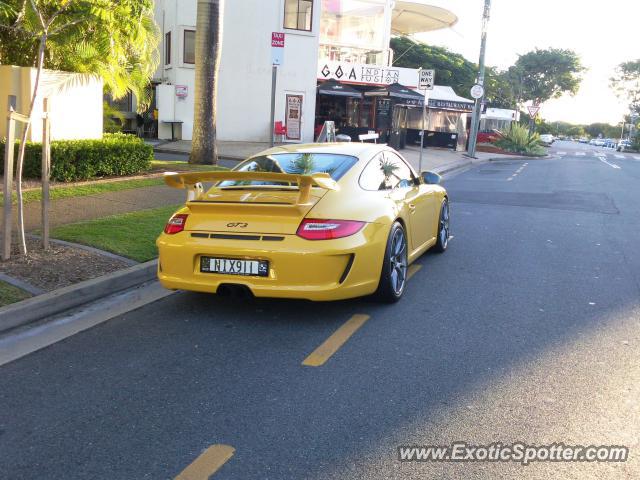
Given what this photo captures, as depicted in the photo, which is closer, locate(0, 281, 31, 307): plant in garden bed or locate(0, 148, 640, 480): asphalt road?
locate(0, 148, 640, 480): asphalt road

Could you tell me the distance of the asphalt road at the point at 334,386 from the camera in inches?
124

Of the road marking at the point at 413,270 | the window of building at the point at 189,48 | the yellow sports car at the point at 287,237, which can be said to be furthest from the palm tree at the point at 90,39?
the window of building at the point at 189,48

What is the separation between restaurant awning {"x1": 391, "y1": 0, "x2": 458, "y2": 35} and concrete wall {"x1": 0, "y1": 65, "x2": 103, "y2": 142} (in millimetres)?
25917

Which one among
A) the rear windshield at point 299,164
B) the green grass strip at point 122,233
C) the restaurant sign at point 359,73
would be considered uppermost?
the restaurant sign at point 359,73

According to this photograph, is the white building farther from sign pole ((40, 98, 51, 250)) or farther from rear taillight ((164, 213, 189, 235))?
rear taillight ((164, 213, 189, 235))

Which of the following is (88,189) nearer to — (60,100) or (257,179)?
(60,100)

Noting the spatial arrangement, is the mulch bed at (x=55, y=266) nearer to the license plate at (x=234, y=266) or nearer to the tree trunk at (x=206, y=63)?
the license plate at (x=234, y=266)

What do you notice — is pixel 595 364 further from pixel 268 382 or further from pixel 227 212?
pixel 227 212

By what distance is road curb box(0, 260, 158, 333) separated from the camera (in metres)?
Answer: 4.95

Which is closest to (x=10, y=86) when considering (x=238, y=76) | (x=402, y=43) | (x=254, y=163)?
(x=254, y=163)

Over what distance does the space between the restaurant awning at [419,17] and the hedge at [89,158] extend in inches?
1062

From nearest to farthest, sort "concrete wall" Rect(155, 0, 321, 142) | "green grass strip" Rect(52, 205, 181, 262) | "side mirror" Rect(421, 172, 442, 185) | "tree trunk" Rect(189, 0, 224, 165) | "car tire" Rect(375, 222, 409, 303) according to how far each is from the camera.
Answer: "car tire" Rect(375, 222, 409, 303) → "green grass strip" Rect(52, 205, 181, 262) → "side mirror" Rect(421, 172, 442, 185) → "tree trunk" Rect(189, 0, 224, 165) → "concrete wall" Rect(155, 0, 321, 142)

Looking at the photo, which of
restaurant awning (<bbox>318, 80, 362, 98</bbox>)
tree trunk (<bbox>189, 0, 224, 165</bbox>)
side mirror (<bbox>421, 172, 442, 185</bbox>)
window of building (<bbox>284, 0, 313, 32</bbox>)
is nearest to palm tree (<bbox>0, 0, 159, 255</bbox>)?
tree trunk (<bbox>189, 0, 224, 165</bbox>)

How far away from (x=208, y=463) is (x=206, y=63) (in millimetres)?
12638
